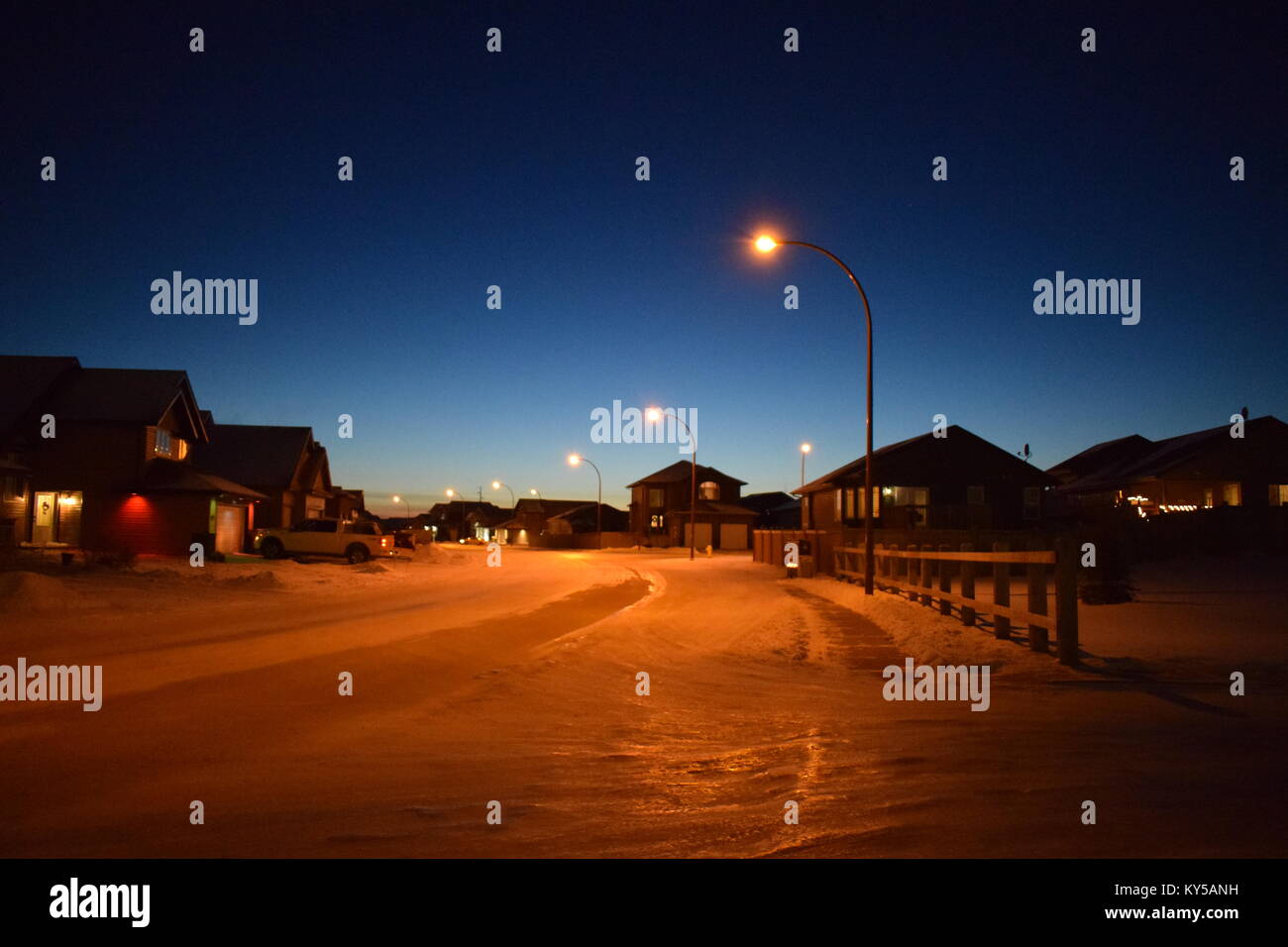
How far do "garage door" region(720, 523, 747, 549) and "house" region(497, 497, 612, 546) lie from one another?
44.4 m

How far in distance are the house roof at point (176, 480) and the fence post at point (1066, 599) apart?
3266cm

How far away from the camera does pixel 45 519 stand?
1286 inches

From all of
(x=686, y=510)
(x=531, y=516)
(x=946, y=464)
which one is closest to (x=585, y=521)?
(x=531, y=516)

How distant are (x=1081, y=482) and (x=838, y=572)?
36.6m

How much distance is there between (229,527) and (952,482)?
3574 centimetres

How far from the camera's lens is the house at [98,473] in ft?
106

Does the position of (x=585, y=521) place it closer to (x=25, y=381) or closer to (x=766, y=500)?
(x=766, y=500)

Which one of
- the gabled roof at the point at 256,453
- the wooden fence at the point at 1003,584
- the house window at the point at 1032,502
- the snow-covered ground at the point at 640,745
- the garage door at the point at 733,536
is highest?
the gabled roof at the point at 256,453

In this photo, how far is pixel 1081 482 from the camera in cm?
5356

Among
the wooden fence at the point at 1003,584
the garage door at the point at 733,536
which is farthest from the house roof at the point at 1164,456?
the wooden fence at the point at 1003,584

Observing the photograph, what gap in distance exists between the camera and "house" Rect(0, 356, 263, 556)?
106 ft

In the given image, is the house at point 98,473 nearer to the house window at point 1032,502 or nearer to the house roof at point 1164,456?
the house window at point 1032,502

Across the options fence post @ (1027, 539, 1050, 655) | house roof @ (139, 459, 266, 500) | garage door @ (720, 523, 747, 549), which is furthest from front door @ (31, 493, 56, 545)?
garage door @ (720, 523, 747, 549)
